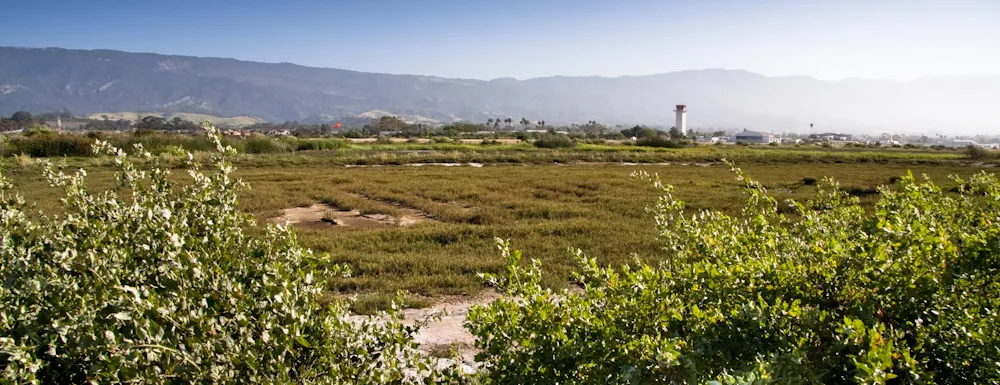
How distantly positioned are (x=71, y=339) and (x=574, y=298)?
→ 2088 millimetres

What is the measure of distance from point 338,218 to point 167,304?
11.9 m

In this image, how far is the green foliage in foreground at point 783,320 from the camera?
2.03 m

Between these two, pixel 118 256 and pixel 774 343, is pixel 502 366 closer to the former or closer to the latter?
pixel 774 343

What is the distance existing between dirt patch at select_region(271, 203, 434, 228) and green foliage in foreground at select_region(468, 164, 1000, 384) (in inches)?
412

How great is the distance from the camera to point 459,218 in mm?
13625

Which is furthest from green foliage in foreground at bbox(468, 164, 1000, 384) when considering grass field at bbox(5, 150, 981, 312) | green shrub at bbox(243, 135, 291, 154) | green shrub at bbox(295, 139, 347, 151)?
green shrub at bbox(295, 139, 347, 151)

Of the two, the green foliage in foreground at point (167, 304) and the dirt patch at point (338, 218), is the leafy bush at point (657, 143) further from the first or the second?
the green foliage in foreground at point (167, 304)

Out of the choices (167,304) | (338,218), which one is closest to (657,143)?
(338,218)

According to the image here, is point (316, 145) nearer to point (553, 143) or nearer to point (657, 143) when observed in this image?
point (553, 143)

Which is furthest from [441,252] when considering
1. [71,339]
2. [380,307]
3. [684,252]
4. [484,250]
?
[71,339]

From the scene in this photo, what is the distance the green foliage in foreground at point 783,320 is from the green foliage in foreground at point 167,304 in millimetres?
555

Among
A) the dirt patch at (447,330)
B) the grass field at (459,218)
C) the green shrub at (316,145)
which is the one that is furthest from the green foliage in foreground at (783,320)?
the green shrub at (316,145)

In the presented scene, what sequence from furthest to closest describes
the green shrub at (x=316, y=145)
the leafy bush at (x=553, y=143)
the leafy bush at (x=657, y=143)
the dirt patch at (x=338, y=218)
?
the leafy bush at (x=657, y=143)
the leafy bush at (x=553, y=143)
the green shrub at (x=316, y=145)
the dirt patch at (x=338, y=218)

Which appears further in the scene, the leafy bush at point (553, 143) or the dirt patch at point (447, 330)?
the leafy bush at point (553, 143)
